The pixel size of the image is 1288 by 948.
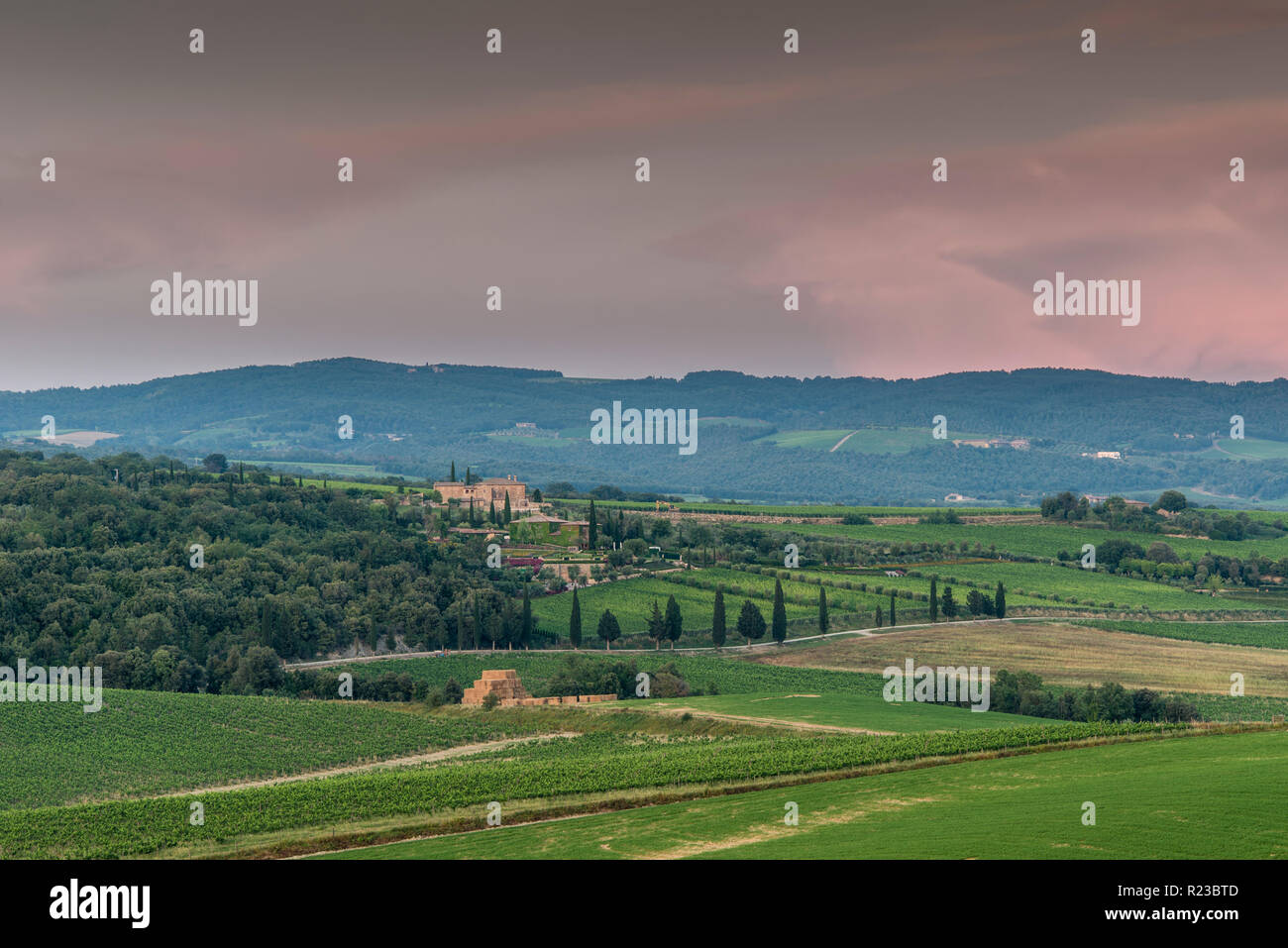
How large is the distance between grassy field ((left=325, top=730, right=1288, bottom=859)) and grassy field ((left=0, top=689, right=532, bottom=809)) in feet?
94.5

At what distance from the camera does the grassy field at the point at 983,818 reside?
101 ft

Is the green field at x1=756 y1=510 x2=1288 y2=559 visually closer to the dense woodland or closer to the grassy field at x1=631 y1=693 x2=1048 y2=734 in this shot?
the dense woodland

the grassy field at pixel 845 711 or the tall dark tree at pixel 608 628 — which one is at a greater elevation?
the tall dark tree at pixel 608 628

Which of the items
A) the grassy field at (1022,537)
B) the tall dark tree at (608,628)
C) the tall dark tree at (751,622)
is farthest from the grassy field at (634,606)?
the grassy field at (1022,537)

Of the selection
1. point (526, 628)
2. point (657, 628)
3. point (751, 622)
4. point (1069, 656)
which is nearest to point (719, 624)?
point (751, 622)

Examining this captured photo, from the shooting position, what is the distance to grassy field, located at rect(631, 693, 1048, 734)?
66812 millimetres

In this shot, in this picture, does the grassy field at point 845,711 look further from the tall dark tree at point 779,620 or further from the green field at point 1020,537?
the green field at point 1020,537

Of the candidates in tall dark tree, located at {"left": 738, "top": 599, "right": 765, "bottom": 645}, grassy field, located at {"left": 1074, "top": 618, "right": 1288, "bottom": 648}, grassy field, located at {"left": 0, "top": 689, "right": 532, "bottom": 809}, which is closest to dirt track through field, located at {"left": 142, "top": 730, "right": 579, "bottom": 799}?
grassy field, located at {"left": 0, "top": 689, "right": 532, "bottom": 809}

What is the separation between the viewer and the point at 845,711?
72.6 metres

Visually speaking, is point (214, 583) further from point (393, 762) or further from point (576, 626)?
point (393, 762)

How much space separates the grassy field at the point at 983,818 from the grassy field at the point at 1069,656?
42699 millimetres
